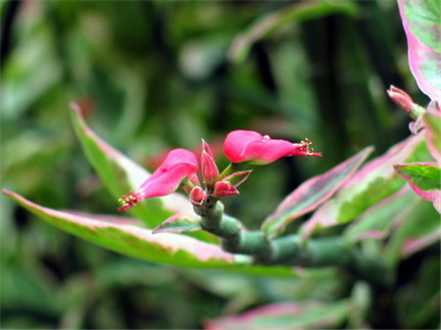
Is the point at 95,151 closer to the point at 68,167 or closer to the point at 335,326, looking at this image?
the point at 335,326

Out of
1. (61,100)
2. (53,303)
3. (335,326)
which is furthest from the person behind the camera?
(61,100)

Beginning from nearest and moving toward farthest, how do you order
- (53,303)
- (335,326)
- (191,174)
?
(191,174) → (335,326) → (53,303)

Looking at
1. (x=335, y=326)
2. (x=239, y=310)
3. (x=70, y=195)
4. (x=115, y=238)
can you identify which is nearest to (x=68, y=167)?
(x=70, y=195)

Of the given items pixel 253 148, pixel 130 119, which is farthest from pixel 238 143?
pixel 130 119

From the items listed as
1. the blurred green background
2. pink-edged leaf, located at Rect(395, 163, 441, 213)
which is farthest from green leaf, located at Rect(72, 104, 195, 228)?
→ the blurred green background

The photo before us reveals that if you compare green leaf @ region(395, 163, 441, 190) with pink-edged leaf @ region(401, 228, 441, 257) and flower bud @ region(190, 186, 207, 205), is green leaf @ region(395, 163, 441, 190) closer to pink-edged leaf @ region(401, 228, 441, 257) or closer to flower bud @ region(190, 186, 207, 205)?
flower bud @ region(190, 186, 207, 205)

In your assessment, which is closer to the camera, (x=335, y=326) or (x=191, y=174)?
(x=191, y=174)

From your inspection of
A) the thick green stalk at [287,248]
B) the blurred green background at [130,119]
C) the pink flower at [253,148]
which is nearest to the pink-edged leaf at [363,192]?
the thick green stalk at [287,248]
